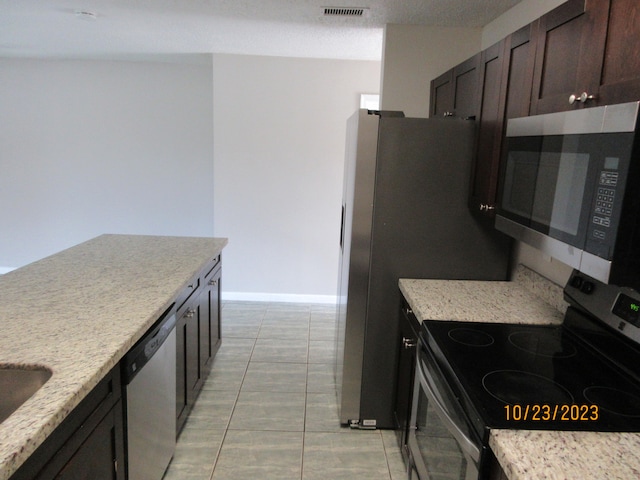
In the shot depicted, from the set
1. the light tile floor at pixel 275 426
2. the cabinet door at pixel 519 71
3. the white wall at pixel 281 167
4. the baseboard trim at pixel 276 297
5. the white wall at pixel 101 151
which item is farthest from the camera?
the white wall at pixel 101 151

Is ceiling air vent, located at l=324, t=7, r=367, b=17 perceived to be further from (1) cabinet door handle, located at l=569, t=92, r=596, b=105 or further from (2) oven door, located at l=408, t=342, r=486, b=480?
(2) oven door, located at l=408, t=342, r=486, b=480

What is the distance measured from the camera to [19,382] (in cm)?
130

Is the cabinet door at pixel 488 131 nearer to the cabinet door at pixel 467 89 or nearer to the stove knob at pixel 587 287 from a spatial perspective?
the cabinet door at pixel 467 89

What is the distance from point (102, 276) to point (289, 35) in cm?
227

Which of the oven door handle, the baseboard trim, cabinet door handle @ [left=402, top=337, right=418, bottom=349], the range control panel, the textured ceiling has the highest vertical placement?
the textured ceiling

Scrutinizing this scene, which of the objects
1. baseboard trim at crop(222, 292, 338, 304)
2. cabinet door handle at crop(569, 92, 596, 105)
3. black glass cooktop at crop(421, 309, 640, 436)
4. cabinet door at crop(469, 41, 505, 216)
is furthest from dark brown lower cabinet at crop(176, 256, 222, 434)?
cabinet door handle at crop(569, 92, 596, 105)

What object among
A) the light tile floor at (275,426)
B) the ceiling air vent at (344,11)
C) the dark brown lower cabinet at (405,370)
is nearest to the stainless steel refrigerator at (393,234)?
the dark brown lower cabinet at (405,370)

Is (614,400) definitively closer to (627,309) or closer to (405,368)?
(627,309)

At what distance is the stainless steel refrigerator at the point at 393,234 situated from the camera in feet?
7.48

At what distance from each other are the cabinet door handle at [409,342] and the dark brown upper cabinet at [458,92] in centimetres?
113

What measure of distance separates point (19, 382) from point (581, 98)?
5.92ft

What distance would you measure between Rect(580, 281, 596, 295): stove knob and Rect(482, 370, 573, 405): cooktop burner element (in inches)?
16.5

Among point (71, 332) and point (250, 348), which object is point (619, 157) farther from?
point (250, 348)

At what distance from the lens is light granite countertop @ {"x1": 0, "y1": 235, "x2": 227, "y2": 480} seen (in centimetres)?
107
